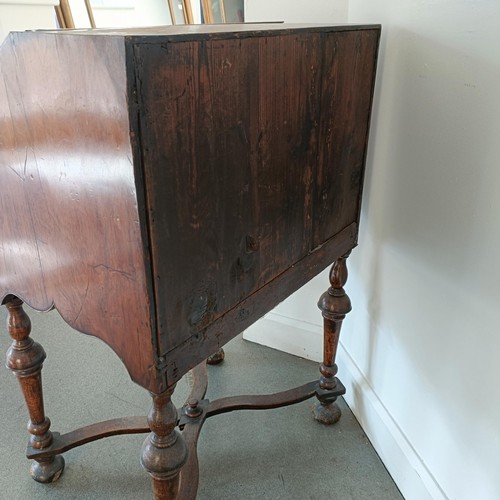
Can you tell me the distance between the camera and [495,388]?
2.86ft

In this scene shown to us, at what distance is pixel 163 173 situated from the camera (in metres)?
0.59

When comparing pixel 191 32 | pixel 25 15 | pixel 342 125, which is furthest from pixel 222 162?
pixel 25 15

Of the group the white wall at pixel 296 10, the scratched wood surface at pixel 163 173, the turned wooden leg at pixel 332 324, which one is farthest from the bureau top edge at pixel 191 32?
the turned wooden leg at pixel 332 324

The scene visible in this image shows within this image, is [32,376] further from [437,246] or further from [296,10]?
[296,10]

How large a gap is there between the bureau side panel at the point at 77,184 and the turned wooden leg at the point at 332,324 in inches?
24.6

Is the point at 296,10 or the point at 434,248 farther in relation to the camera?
the point at 296,10

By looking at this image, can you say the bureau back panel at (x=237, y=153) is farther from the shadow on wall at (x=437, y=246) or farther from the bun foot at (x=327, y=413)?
the bun foot at (x=327, y=413)

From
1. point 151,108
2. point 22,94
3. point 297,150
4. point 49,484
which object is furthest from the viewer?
point 49,484

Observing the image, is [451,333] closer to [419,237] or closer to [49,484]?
[419,237]

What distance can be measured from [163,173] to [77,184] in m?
0.13

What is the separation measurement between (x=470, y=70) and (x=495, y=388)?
534 mm

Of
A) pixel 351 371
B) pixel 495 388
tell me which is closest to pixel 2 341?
pixel 351 371

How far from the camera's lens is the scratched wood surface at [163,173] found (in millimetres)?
565

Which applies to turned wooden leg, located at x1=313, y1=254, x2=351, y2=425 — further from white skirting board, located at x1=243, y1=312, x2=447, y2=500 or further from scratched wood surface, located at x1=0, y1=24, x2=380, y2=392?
scratched wood surface, located at x1=0, y1=24, x2=380, y2=392
